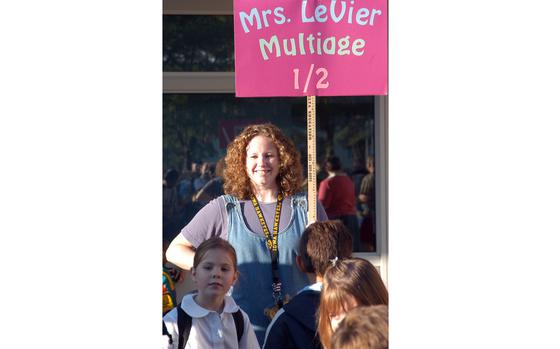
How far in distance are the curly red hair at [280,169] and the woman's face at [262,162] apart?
0.02 meters

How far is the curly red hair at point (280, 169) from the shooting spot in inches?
137

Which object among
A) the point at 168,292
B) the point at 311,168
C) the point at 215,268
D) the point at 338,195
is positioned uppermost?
the point at 311,168

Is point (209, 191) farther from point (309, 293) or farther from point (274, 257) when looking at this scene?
point (309, 293)

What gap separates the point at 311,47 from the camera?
3.23 meters

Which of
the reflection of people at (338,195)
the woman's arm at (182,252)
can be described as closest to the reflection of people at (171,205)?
the reflection of people at (338,195)

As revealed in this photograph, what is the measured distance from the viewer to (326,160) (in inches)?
256

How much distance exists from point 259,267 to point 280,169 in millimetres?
396

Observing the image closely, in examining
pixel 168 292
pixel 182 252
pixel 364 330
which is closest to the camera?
pixel 364 330

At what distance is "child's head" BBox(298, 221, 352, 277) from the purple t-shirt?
5.9 inches

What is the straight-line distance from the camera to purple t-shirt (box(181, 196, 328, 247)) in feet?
11.2

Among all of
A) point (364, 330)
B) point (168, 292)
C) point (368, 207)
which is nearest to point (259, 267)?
point (364, 330)
